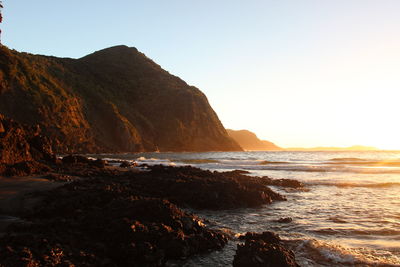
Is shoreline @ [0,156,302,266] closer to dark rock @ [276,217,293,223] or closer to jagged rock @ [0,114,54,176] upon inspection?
dark rock @ [276,217,293,223]

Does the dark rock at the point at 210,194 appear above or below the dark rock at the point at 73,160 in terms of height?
below

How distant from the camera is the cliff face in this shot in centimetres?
6756

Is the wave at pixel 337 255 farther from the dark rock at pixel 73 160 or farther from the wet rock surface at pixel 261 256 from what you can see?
the dark rock at pixel 73 160

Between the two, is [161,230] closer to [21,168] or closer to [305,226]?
[305,226]

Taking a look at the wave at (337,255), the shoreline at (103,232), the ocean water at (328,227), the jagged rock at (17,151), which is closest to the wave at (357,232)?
the ocean water at (328,227)

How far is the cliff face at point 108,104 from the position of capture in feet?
222

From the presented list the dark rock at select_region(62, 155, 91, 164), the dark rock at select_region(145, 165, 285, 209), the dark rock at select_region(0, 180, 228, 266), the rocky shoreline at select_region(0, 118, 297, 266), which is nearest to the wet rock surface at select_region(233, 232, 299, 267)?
the rocky shoreline at select_region(0, 118, 297, 266)

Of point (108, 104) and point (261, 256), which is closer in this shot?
point (261, 256)

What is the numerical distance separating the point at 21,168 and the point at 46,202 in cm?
709

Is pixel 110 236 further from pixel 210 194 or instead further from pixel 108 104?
pixel 108 104

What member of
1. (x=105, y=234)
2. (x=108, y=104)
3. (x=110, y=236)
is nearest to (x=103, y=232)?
(x=105, y=234)

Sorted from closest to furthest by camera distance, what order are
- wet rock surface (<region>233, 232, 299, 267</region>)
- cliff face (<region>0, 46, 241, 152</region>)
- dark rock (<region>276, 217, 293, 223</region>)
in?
wet rock surface (<region>233, 232, 299, 267</region>) → dark rock (<region>276, 217, 293, 223</region>) → cliff face (<region>0, 46, 241, 152</region>)

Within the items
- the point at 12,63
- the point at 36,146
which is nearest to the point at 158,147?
the point at 12,63

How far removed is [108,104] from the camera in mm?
96125
